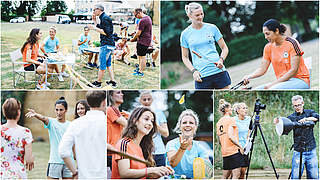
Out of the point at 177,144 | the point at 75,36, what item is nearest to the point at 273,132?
the point at 177,144

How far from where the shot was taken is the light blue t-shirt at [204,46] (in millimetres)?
6164

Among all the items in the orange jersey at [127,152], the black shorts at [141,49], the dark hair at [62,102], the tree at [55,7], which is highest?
the tree at [55,7]

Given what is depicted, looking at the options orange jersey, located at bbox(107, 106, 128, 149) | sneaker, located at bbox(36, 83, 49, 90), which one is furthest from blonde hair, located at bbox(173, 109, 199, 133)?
sneaker, located at bbox(36, 83, 49, 90)

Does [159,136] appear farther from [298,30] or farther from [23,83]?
[298,30]

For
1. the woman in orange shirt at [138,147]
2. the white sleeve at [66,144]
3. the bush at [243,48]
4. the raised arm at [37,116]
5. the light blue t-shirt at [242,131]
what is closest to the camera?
the white sleeve at [66,144]

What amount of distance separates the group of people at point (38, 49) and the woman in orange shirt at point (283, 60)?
8.97 feet

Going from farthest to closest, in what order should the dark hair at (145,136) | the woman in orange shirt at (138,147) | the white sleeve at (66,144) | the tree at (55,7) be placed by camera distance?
the tree at (55,7) → the dark hair at (145,136) → the woman in orange shirt at (138,147) → the white sleeve at (66,144)

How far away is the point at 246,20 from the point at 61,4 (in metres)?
3.66

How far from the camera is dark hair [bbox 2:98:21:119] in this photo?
6.18 metres

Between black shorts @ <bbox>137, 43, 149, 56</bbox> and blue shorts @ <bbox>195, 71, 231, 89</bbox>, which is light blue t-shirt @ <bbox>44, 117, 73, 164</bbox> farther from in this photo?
blue shorts @ <bbox>195, 71, 231, 89</bbox>

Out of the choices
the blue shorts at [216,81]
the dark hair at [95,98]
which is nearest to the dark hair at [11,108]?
the dark hair at [95,98]

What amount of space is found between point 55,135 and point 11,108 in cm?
71

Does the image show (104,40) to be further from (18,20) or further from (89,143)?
(89,143)

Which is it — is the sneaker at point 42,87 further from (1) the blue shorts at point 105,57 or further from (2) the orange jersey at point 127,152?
(2) the orange jersey at point 127,152
